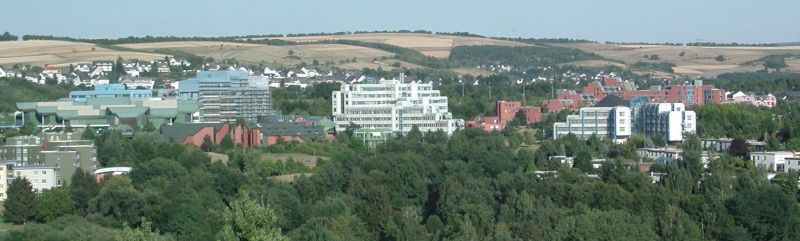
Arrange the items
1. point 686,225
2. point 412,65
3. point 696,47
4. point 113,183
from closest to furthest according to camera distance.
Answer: point 686,225
point 113,183
point 412,65
point 696,47

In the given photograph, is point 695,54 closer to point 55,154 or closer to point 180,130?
point 180,130

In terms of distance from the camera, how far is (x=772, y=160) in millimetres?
29047

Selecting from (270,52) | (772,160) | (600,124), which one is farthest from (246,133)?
(270,52)

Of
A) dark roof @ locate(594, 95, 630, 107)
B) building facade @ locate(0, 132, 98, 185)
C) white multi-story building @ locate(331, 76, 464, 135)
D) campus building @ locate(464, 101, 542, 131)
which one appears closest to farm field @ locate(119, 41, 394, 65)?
campus building @ locate(464, 101, 542, 131)

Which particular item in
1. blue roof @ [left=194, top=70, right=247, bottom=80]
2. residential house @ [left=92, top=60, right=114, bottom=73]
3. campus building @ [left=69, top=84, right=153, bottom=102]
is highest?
residential house @ [left=92, top=60, right=114, bottom=73]

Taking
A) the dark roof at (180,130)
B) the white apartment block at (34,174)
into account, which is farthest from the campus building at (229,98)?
the white apartment block at (34,174)

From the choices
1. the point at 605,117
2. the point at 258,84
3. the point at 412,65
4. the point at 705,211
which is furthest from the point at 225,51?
the point at 705,211

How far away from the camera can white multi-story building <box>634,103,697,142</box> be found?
36438 mm

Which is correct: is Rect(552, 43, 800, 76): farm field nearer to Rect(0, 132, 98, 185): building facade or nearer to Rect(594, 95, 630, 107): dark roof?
Rect(594, 95, 630, 107): dark roof

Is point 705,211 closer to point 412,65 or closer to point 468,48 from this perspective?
point 412,65

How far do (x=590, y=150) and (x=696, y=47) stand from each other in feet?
169

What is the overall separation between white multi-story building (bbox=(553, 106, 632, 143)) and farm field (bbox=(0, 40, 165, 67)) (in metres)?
25.9

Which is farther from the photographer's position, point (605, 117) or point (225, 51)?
point (225, 51)

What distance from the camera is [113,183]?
25312mm
